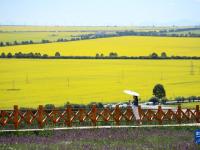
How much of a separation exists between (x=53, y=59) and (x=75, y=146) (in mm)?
97261

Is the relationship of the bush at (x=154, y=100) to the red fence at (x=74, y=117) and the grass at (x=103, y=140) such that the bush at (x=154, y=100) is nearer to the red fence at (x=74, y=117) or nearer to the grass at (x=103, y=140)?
the red fence at (x=74, y=117)

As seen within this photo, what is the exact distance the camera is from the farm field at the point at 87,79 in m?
65.8

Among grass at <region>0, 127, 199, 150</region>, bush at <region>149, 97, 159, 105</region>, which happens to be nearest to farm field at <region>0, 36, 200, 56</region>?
bush at <region>149, 97, 159, 105</region>

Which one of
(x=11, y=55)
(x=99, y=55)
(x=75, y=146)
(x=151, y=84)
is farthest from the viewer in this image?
(x=99, y=55)

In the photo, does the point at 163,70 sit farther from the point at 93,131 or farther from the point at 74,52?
the point at 93,131

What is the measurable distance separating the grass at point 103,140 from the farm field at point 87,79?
33365 millimetres

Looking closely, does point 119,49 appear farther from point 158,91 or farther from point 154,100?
point 154,100

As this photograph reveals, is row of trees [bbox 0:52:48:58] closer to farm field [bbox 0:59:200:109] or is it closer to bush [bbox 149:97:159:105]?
farm field [bbox 0:59:200:109]

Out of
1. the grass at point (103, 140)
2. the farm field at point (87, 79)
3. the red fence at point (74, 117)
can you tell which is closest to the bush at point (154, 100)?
the farm field at point (87, 79)

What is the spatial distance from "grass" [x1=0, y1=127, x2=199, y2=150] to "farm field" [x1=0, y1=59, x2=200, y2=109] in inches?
1314

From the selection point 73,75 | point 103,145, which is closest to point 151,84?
point 73,75

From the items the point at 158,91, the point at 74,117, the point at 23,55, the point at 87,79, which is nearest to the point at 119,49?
the point at 23,55

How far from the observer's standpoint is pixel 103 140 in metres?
20.7

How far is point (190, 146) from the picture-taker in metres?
18.7
